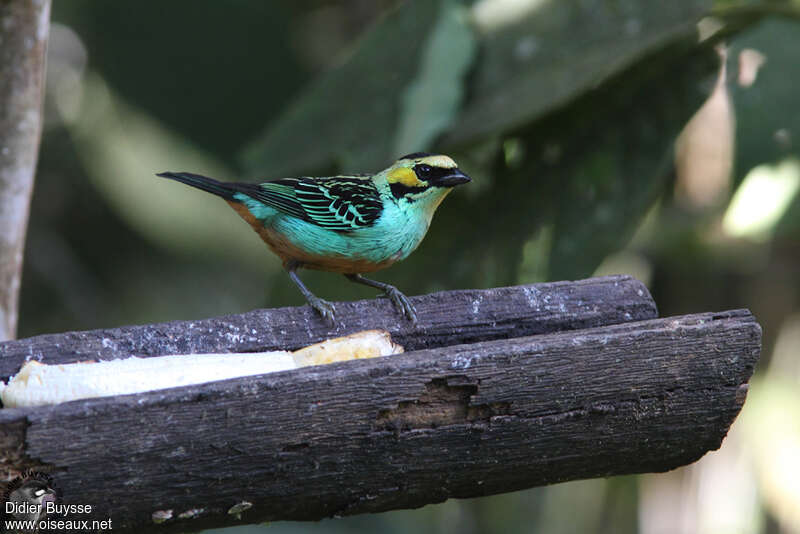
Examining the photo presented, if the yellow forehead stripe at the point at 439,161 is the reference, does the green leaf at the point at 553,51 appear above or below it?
above

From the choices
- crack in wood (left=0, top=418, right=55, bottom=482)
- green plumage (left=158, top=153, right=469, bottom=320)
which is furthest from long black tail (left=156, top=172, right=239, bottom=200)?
crack in wood (left=0, top=418, right=55, bottom=482)

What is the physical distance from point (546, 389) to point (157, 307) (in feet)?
23.7

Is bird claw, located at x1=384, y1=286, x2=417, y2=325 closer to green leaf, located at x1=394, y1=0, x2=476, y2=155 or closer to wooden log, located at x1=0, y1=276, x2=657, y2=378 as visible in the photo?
wooden log, located at x1=0, y1=276, x2=657, y2=378

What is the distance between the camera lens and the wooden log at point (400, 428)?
221 cm

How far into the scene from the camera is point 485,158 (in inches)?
215

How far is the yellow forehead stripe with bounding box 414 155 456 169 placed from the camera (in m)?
3.96

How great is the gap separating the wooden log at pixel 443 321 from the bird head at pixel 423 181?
0.76 metres

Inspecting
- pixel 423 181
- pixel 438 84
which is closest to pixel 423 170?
pixel 423 181

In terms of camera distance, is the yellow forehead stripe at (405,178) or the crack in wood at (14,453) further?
the yellow forehead stripe at (405,178)

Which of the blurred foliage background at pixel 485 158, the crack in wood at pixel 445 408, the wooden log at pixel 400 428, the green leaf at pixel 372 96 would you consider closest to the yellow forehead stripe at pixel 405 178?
the blurred foliage background at pixel 485 158

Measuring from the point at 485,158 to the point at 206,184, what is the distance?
1.98 meters

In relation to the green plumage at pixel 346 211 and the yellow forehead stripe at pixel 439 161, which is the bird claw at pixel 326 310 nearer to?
the green plumage at pixel 346 211

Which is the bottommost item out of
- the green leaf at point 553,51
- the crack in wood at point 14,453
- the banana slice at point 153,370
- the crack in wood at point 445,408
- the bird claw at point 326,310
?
the crack in wood at point 14,453

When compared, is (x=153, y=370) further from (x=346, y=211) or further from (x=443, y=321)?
(x=346, y=211)
